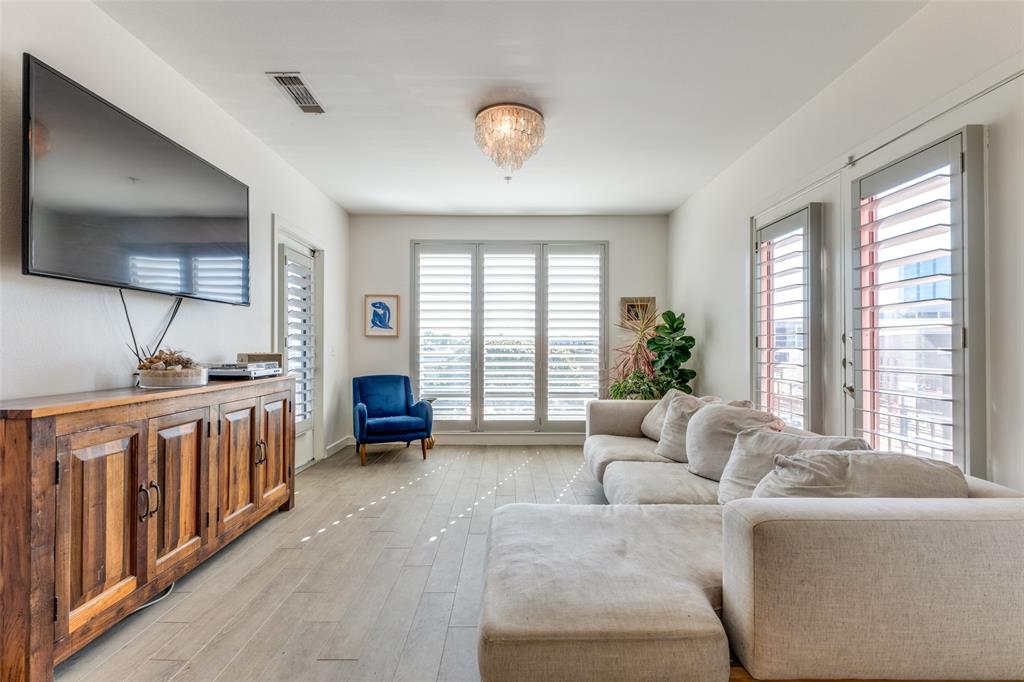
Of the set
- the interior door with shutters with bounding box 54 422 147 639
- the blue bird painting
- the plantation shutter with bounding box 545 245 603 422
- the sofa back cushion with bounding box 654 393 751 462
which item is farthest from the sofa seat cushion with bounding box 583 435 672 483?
the blue bird painting

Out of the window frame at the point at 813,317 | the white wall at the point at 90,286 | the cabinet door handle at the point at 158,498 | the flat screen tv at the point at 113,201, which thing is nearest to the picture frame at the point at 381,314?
the white wall at the point at 90,286

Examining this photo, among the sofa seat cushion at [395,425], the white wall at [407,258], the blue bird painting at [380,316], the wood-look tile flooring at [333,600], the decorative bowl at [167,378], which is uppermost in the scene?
the white wall at [407,258]

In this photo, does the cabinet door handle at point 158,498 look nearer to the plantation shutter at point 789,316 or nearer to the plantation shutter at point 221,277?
the plantation shutter at point 221,277

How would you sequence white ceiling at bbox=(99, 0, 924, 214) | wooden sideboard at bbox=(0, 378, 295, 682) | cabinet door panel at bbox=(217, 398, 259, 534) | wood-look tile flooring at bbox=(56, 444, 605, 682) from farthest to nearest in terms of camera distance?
cabinet door panel at bbox=(217, 398, 259, 534), white ceiling at bbox=(99, 0, 924, 214), wood-look tile flooring at bbox=(56, 444, 605, 682), wooden sideboard at bbox=(0, 378, 295, 682)

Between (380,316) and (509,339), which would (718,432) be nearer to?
(509,339)

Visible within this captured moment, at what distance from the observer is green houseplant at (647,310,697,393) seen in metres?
4.68

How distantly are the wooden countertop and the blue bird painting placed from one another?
3191 millimetres

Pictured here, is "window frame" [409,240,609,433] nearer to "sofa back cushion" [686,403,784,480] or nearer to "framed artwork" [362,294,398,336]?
"framed artwork" [362,294,398,336]

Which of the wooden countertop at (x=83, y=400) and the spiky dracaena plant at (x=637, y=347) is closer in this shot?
the wooden countertop at (x=83, y=400)

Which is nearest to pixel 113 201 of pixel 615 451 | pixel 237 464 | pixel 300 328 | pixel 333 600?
pixel 237 464

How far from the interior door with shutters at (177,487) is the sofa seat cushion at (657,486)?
6.80 feet

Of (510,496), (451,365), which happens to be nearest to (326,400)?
(451,365)

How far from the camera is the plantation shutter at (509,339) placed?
5664 millimetres

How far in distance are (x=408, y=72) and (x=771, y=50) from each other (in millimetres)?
1892
